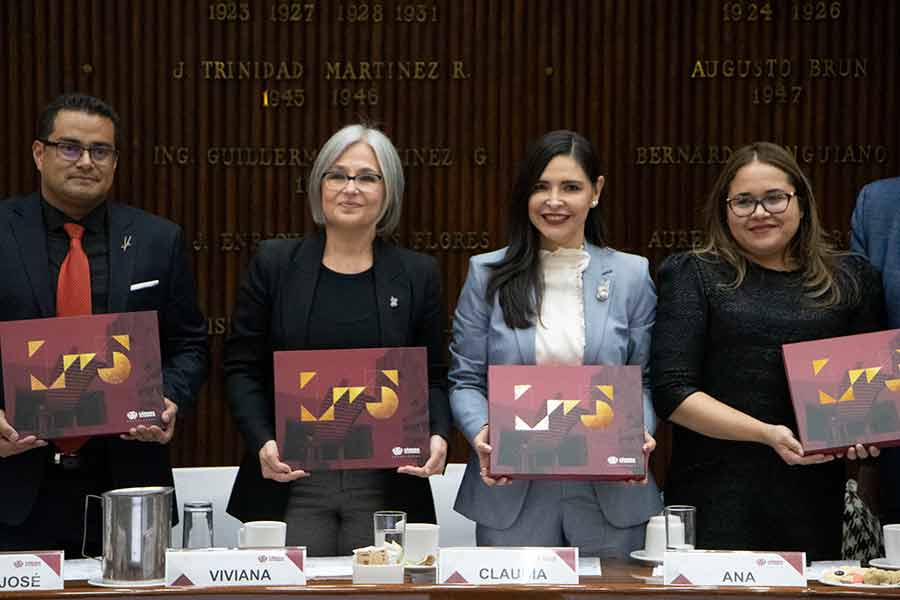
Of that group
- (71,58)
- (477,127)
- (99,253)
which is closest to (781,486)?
(99,253)

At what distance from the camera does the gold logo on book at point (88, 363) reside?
325 centimetres

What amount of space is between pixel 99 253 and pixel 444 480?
1.30 meters

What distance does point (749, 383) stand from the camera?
346cm

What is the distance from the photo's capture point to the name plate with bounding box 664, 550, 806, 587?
278cm

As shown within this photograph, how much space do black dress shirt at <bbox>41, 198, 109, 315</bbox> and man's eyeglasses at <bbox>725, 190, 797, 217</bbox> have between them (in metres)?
1.72

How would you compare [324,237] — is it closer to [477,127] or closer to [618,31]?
[477,127]

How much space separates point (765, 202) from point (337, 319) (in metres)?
1.18

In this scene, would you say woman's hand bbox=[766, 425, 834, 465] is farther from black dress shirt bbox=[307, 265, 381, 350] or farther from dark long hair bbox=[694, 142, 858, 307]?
black dress shirt bbox=[307, 265, 381, 350]

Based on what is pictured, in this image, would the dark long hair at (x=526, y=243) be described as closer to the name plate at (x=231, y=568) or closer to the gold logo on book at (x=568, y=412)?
the gold logo on book at (x=568, y=412)

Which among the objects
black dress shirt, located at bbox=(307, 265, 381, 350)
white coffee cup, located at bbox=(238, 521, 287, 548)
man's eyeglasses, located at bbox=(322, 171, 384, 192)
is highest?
man's eyeglasses, located at bbox=(322, 171, 384, 192)

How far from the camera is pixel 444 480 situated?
13.7ft

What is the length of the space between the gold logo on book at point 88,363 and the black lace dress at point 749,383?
4.51ft

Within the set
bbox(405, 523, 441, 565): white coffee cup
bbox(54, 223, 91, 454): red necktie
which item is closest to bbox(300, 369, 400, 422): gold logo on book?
bbox(405, 523, 441, 565): white coffee cup

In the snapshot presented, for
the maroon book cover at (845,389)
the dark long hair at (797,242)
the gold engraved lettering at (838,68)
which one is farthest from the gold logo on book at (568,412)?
the gold engraved lettering at (838,68)
